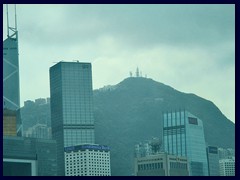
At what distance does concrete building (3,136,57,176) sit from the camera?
15425 centimetres

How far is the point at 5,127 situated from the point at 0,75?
12125 cm

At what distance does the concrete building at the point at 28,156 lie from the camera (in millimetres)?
154250

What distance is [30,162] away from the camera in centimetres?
16175

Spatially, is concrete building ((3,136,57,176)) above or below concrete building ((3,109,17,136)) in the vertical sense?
below

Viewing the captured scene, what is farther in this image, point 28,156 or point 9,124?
point 9,124

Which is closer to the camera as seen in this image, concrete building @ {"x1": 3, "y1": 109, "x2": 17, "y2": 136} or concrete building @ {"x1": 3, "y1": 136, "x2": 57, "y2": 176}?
concrete building @ {"x1": 3, "y1": 136, "x2": 57, "y2": 176}

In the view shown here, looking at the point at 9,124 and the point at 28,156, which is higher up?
the point at 9,124

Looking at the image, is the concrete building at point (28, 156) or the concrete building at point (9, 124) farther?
the concrete building at point (9, 124)

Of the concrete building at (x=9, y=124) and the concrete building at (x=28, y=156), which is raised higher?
the concrete building at (x=9, y=124)

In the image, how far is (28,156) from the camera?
161500 mm
